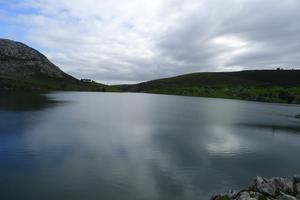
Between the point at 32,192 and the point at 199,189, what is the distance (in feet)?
51.6

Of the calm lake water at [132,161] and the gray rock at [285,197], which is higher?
the gray rock at [285,197]

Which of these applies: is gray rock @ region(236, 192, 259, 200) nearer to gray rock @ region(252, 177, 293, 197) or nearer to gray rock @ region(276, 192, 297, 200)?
gray rock @ region(276, 192, 297, 200)

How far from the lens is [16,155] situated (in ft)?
136

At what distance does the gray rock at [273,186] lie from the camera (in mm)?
25484

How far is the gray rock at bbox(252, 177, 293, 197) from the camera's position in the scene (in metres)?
25.5

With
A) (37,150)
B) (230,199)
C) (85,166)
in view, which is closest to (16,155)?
(37,150)

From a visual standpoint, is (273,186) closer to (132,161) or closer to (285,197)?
(285,197)

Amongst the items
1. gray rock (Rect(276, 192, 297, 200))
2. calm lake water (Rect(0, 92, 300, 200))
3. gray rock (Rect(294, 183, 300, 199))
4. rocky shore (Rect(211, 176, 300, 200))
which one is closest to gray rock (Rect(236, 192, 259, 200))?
rocky shore (Rect(211, 176, 300, 200))

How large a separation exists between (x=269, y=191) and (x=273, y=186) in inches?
30.8

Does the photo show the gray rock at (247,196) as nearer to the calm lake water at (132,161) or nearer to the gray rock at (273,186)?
the gray rock at (273,186)

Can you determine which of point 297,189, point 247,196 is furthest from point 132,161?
point 297,189

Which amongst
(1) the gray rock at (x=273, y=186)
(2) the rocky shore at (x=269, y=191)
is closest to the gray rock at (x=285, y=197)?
(2) the rocky shore at (x=269, y=191)

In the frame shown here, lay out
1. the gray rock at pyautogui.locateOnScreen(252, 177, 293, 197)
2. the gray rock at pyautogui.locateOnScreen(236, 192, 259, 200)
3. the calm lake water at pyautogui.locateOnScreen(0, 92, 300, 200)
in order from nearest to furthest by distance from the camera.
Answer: the gray rock at pyautogui.locateOnScreen(236, 192, 259, 200), the gray rock at pyautogui.locateOnScreen(252, 177, 293, 197), the calm lake water at pyautogui.locateOnScreen(0, 92, 300, 200)

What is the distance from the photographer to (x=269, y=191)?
25.5 m
